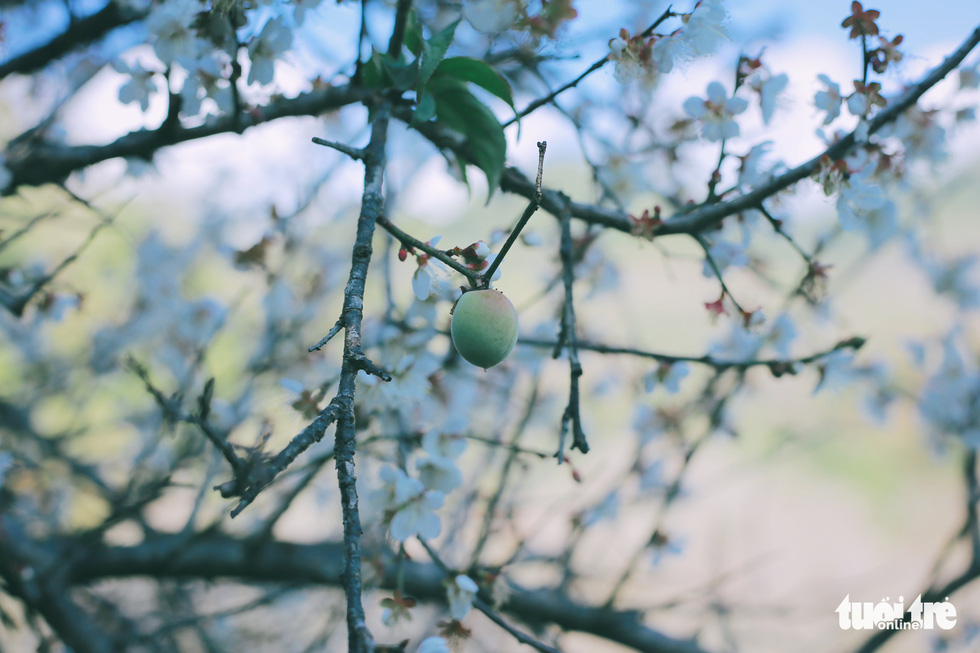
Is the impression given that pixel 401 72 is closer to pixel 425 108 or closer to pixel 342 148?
pixel 425 108

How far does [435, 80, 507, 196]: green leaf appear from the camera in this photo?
1031 millimetres

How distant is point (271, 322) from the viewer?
7.76ft

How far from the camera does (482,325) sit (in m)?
0.83

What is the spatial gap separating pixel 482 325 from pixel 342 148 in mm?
281

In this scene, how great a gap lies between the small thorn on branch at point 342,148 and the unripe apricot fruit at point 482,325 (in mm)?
230

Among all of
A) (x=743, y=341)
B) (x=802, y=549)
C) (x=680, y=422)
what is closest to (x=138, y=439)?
(x=680, y=422)

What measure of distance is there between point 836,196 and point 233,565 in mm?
1572

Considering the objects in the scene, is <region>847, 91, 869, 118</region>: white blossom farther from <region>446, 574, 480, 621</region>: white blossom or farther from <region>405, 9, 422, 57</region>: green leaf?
<region>446, 574, 480, 621</region>: white blossom

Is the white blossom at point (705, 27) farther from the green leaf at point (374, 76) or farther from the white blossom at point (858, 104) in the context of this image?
the green leaf at point (374, 76)

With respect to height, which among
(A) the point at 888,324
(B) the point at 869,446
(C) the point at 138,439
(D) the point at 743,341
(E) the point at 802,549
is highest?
(A) the point at 888,324

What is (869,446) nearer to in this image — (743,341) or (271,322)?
(743,341)

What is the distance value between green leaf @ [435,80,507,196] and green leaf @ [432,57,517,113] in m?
0.02

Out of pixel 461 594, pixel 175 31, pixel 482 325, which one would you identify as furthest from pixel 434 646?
pixel 175 31

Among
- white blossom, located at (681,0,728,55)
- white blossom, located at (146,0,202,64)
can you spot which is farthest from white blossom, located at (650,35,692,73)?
white blossom, located at (146,0,202,64)
